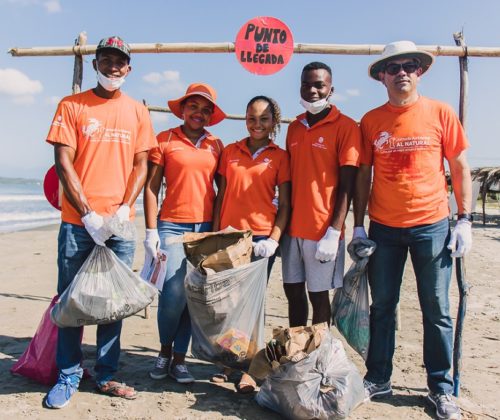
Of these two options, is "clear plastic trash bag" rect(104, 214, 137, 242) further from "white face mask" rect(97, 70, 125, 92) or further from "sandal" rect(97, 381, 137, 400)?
"sandal" rect(97, 381, 137, 400)

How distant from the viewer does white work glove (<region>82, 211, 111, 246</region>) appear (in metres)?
2.73

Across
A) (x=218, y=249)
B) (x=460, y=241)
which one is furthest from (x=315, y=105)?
(x=460, y=241)

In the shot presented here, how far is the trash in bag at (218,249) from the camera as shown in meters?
2.77

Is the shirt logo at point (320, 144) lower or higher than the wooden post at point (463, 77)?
lower

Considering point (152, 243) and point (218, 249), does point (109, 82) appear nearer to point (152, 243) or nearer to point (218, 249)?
point (152, 243)

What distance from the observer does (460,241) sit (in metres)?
2.84

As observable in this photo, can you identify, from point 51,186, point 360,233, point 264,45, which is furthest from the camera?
point 264,45

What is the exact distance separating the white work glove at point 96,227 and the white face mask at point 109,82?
83cm

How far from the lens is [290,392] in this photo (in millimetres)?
2617

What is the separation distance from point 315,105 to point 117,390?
7.45 feet

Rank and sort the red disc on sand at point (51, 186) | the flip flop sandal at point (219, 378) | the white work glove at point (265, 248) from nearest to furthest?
the white work glove at point (265, 248)
the flip flop sandal at point (219, 378)
the red disc on sand at point (51, 186)

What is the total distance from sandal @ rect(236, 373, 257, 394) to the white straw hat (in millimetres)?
2303

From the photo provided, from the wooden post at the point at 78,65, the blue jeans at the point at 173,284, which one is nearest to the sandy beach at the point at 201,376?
the blue jeans at the point at 173,284

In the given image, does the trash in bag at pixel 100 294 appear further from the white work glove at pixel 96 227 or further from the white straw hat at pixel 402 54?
the white straw hat at pixel 402 54
